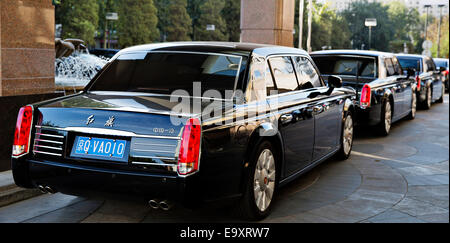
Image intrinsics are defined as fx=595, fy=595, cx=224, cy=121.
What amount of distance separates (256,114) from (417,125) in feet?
31.5

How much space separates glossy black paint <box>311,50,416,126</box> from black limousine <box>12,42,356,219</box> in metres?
4.90

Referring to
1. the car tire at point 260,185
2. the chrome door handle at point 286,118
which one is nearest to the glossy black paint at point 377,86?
the chrome door handle at point 286,118

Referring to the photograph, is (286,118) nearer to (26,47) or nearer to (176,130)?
(176,130)

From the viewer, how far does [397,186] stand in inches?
280

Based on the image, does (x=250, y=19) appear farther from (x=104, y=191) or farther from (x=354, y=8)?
(x=354, y=8)

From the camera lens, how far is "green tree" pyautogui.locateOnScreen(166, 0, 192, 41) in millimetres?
63156

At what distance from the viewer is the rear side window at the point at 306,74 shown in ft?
21.8

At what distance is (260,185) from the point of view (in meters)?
5.30

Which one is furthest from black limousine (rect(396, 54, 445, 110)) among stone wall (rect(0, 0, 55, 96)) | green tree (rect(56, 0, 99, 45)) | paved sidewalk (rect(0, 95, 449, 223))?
green tree (rect(56, 0, 99, 45))

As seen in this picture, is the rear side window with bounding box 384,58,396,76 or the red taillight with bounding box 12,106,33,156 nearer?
the red taillight with bounding box 12,106,33,156

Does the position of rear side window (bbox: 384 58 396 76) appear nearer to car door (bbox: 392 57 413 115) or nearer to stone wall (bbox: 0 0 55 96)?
car door (bbox: 392 57 413 115)

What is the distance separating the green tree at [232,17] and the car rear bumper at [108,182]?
68406 millimetres

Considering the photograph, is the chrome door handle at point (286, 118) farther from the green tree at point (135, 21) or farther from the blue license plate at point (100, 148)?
the green tree at point (135, 21)

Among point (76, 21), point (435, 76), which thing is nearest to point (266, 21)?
point (435, 76)
